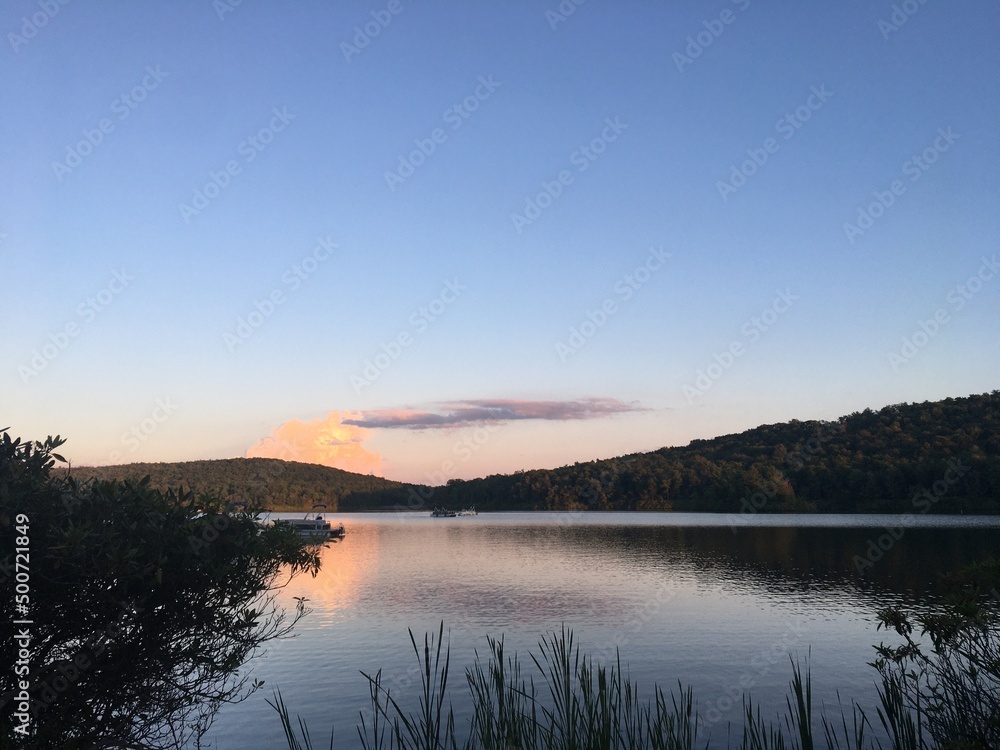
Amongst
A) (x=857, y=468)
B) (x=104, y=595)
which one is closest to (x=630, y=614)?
(x=104, y=595)

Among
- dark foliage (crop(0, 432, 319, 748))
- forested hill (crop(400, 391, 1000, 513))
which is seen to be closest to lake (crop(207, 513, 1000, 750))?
dark foliage (crop(0, 432, 319, 748))

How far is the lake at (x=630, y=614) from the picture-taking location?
82.9 ft

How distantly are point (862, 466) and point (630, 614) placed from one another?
4606 inches

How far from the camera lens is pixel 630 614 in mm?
41281

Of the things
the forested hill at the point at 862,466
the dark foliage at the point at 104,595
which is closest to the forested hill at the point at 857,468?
the forested hill at the point at 862,466

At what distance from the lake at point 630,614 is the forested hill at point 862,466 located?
41527 mm

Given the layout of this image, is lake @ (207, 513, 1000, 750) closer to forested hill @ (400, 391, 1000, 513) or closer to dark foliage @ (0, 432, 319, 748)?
dark foliage @ (0, 432, 319, 748)

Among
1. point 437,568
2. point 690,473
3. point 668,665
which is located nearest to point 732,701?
point 668,665

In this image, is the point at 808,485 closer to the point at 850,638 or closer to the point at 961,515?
the point at 961,515

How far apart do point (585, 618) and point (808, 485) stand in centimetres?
12563

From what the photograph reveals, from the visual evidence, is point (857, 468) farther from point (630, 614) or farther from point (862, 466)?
point (630, 614)

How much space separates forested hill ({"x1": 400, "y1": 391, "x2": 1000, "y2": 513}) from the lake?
41.5m

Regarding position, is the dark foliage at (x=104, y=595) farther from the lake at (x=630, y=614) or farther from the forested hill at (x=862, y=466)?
the forested hill at (x=862, y=466)

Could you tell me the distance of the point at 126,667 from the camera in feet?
34.9
